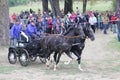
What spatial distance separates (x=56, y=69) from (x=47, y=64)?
1.63 ft

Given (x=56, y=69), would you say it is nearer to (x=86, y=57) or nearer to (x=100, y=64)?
(x=100, y=64)

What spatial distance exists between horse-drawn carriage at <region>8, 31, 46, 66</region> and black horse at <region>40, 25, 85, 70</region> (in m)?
0.42

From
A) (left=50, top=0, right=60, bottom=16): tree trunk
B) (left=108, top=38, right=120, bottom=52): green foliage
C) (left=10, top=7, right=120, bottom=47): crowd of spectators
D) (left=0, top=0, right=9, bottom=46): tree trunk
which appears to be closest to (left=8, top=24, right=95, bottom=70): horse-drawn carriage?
(left=10, top=7, right=120, bottom=47): crowd of spectators

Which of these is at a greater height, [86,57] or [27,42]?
[27,42]

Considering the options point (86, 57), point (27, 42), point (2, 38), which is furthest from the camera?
point (2, 38)

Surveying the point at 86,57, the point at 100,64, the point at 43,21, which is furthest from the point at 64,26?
the point at 100,64

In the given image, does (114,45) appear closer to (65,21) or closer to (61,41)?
(65,21)

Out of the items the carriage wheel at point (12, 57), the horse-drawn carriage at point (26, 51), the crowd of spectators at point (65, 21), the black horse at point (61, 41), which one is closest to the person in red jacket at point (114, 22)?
the crowd of spectators at point (65, 21)

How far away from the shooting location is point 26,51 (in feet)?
57.9

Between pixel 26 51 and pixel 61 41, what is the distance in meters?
1.83

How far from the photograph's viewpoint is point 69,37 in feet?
54.5

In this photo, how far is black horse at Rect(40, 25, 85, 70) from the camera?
1650 centimetres

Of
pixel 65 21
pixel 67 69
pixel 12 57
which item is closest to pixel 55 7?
pixel 65 21

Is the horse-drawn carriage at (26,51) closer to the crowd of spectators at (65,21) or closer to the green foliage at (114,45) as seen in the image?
the crowd of spectators at (65,21)
